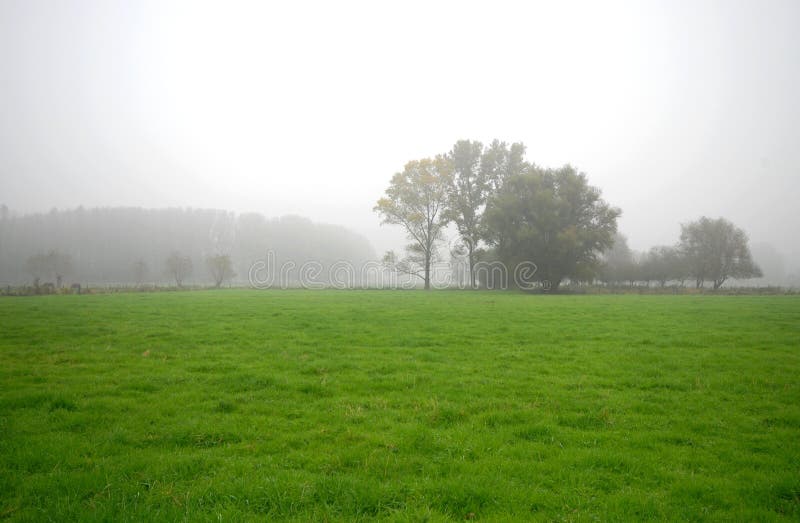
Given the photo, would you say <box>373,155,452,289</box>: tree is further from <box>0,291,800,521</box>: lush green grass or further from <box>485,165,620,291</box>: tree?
<box>0,291,800,521</box>: lush green grass

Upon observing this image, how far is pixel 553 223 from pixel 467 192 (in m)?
14.7

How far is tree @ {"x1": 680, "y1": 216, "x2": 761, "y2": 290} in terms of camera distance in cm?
7006

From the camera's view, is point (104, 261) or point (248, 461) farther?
point (104, 261)

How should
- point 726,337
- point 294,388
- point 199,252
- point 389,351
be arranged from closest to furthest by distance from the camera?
point 294,388, point 389,351, point 726,337, point 199,252

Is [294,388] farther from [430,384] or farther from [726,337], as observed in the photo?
[726,337]

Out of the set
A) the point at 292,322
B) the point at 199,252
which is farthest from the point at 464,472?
the point at 199,252

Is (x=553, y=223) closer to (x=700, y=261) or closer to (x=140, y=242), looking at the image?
(x=700, y=261)

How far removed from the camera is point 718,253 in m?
71.8

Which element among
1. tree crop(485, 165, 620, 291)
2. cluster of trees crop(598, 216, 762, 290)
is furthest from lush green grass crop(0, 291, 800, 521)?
cluster of trees crop(598, 216, 762, 290)

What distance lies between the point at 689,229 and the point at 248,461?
9276cm

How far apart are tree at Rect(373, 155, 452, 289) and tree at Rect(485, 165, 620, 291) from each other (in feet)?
26.9

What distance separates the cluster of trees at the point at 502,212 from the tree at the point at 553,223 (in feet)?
0.38

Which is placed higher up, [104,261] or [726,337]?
[104,261]

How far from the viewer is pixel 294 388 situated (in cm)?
937
